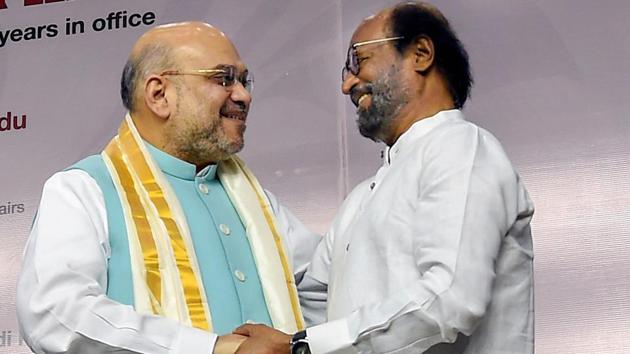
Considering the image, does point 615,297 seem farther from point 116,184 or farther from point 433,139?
point 116,184

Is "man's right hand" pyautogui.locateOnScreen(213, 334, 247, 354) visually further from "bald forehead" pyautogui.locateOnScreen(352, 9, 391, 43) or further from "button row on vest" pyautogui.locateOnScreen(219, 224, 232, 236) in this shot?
"bald forehead" pyautogui.locateOnScreen(352, 9, 391, 43)

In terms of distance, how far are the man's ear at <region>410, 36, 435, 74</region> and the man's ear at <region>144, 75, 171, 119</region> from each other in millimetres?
619

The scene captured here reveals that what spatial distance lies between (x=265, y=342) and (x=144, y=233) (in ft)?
1.46

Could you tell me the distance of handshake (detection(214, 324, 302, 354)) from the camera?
147 inches

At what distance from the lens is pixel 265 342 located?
375 cm

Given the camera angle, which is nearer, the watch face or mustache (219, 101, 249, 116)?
the watch face

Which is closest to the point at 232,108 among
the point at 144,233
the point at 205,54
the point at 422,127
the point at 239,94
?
the point at 239,94

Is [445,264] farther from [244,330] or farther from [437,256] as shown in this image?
[244,330]

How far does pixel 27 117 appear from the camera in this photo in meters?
5.25

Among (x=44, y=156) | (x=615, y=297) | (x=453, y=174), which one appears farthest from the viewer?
(x=44, y=156)

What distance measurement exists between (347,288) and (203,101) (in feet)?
2.16

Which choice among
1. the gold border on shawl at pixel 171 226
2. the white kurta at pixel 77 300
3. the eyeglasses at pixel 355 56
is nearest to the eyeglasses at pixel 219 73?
the gold border on shawl at pixel 171 226

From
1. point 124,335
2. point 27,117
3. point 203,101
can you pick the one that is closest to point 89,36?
point 27,117

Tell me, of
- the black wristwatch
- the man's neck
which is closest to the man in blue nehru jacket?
the black wristwatch
